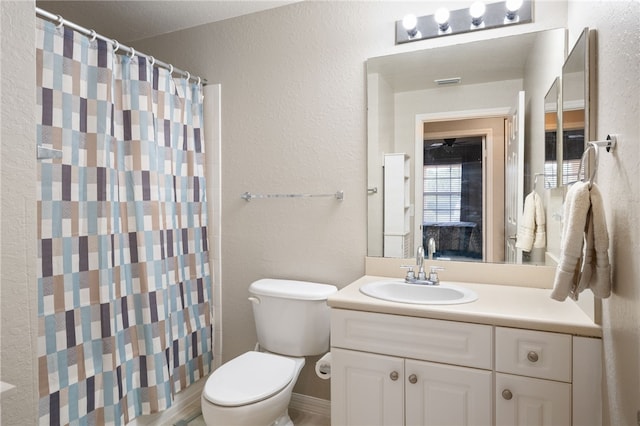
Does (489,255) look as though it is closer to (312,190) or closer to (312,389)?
(312,190)

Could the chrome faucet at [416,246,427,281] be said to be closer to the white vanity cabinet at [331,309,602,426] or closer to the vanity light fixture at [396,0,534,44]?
the white vanity cabinet at [331,309,602,426]

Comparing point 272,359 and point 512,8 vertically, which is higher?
point 512,8

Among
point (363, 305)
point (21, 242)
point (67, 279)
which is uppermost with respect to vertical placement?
point (21, 242)

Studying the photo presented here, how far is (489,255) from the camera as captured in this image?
→ 2055 mm

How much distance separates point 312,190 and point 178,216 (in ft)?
2.64

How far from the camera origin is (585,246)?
4.00ft

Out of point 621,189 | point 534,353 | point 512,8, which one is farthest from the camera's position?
point 512,8

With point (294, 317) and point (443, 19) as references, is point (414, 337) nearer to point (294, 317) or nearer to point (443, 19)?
point (294, 317)

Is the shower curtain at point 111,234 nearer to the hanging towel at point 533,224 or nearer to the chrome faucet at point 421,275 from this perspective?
the chrome faucet at point 421,275

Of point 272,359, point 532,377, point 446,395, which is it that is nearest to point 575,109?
point 532,377

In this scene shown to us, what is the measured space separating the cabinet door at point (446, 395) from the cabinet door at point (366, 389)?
1.9 inches

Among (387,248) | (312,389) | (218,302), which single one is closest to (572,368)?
(387,248)

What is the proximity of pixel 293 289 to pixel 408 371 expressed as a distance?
0.80 m

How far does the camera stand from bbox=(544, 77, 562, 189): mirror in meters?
1.80
